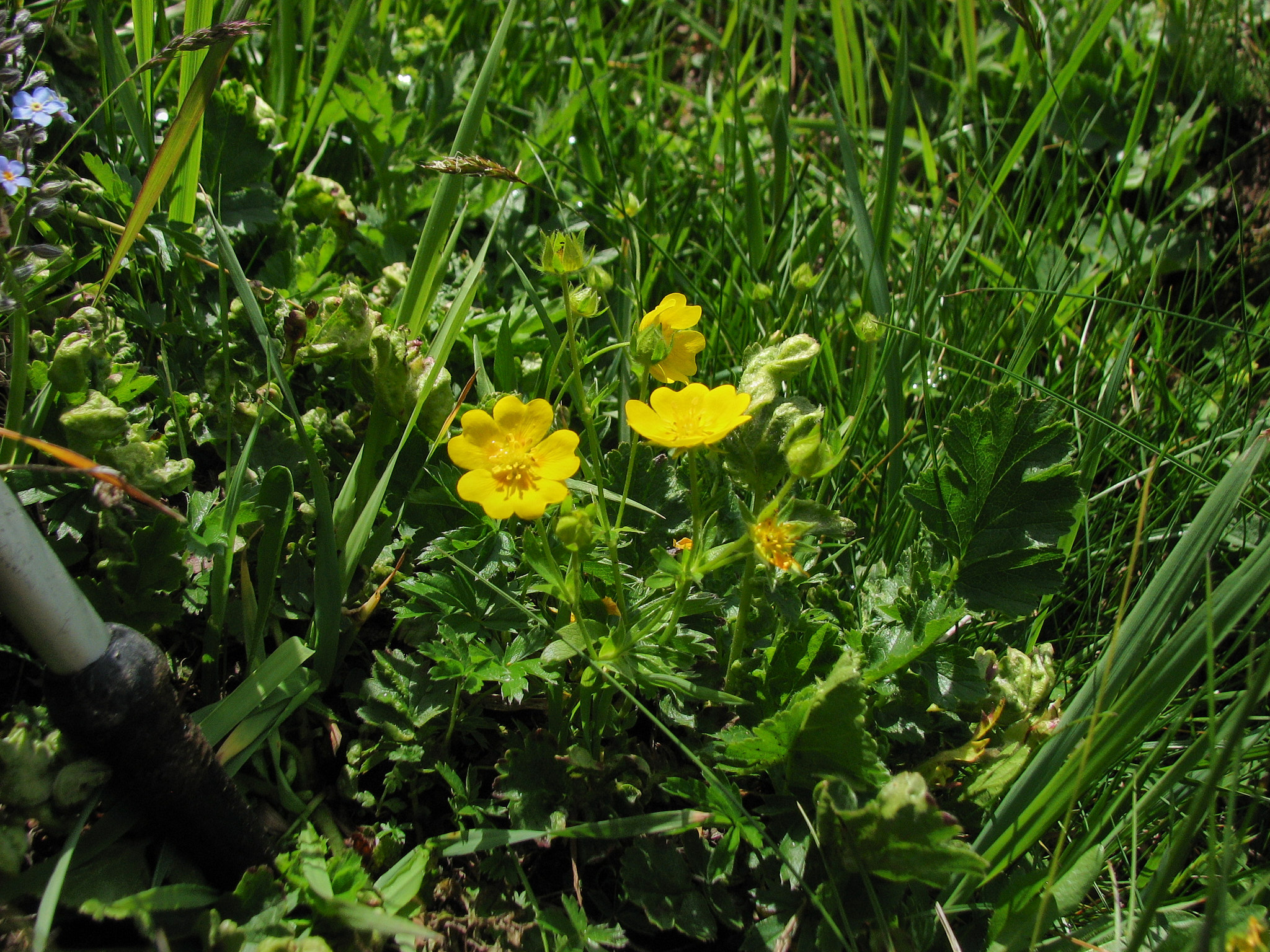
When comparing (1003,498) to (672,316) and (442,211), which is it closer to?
(672,316)

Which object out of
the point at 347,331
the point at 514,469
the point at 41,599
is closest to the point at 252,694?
the point at 41,599

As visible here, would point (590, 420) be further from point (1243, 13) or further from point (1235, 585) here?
point (1243, 13)

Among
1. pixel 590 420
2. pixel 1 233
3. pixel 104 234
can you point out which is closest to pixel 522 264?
pixel 104 234

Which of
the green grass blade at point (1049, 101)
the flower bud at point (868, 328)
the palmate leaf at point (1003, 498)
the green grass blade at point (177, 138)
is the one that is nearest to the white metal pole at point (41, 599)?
the green grass blade at point (177, 138)

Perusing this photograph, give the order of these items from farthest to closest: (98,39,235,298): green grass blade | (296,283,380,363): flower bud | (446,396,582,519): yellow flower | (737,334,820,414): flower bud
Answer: (296,283,380,363): flower bud
(98,39,235,298): green grass blade
(737,334,820,414): flower bud
(446,396,582,519): yellow flower

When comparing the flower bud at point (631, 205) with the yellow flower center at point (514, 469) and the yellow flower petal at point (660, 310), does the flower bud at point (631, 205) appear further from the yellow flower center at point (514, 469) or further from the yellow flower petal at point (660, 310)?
the yellow flower center at point (514, 469)

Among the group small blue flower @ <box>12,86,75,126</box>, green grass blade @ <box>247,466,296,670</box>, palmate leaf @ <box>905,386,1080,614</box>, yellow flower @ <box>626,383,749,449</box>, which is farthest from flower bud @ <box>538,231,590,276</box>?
small blue flower @ <box>12,86,75,126</box>

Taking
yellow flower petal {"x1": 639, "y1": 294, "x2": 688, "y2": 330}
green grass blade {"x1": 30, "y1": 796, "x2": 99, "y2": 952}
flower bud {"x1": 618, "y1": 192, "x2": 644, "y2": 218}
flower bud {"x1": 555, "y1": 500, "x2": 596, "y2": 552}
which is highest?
yellow flower petal {"x1": 639, "y1": 294, "x2": 688, "y2": 330}

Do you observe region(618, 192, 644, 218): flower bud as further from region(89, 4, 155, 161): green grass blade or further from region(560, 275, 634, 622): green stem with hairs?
region(89, 4, 155, 161): green grass blade

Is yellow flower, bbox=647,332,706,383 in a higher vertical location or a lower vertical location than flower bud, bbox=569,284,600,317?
lower
